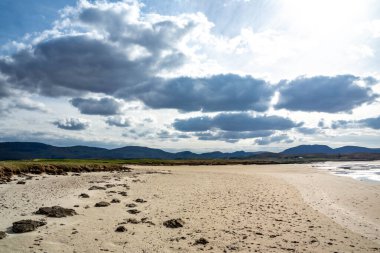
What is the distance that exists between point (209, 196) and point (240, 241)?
12.9 m

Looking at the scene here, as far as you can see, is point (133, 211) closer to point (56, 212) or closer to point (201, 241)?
point (56, 212)

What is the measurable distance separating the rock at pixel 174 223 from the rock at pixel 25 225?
5.80 m

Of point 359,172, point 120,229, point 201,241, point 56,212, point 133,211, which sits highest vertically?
point 359,172

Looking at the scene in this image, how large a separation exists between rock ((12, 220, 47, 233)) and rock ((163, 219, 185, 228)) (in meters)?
5.80

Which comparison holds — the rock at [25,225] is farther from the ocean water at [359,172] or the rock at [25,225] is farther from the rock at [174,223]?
the ocean water at [359,172]

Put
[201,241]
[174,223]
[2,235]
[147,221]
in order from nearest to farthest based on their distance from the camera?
[2,235]
[201,241]
[174,223]
[147,221]

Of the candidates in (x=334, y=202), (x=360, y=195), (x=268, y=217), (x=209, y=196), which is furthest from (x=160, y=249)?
(x=360, y=195)

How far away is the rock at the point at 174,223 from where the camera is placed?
1629 cm

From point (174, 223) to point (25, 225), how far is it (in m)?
6.82

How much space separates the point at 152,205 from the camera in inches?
868

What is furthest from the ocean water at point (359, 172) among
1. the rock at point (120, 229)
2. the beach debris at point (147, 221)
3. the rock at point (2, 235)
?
the rock at point (2, 235)

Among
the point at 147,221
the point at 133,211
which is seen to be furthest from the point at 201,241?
the point at 133,211

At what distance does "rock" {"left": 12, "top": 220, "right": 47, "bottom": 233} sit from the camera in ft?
46.8

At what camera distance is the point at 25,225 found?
1458 centimetres
